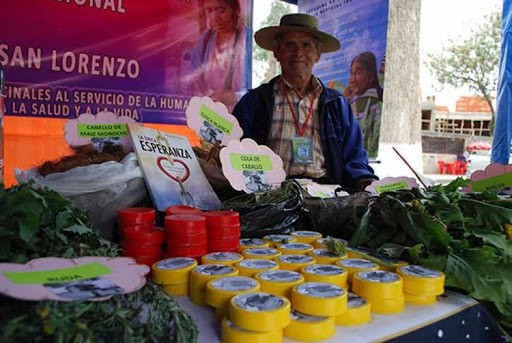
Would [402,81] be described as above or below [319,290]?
above

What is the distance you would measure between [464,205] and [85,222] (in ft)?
3.47

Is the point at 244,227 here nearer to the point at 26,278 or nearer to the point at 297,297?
the point at 297,297

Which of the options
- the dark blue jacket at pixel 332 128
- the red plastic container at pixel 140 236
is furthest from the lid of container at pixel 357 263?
the dark blue jacket at pixel 332 128

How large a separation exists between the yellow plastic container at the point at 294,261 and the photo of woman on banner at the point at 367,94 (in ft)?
9.18

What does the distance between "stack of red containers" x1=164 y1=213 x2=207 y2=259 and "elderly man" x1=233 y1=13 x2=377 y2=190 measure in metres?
1.42

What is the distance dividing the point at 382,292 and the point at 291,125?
5.64ft

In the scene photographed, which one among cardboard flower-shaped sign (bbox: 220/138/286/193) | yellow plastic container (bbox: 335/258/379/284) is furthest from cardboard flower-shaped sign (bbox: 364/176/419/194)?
yellow plastic container (bbox: 335/258/379/284)

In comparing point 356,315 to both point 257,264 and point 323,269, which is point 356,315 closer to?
point 323,269

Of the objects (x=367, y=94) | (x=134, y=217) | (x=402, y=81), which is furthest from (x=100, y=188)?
(x=402, y=81)

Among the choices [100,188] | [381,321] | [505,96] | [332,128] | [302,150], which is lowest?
[381,321]

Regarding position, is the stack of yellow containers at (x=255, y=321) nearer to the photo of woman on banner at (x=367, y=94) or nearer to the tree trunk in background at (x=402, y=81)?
the photo of woman on banner at (x=367, y=94)

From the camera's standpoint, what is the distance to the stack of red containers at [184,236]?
3.13ft

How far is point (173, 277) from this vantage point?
2.79ft

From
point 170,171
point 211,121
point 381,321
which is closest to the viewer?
point 381,321
